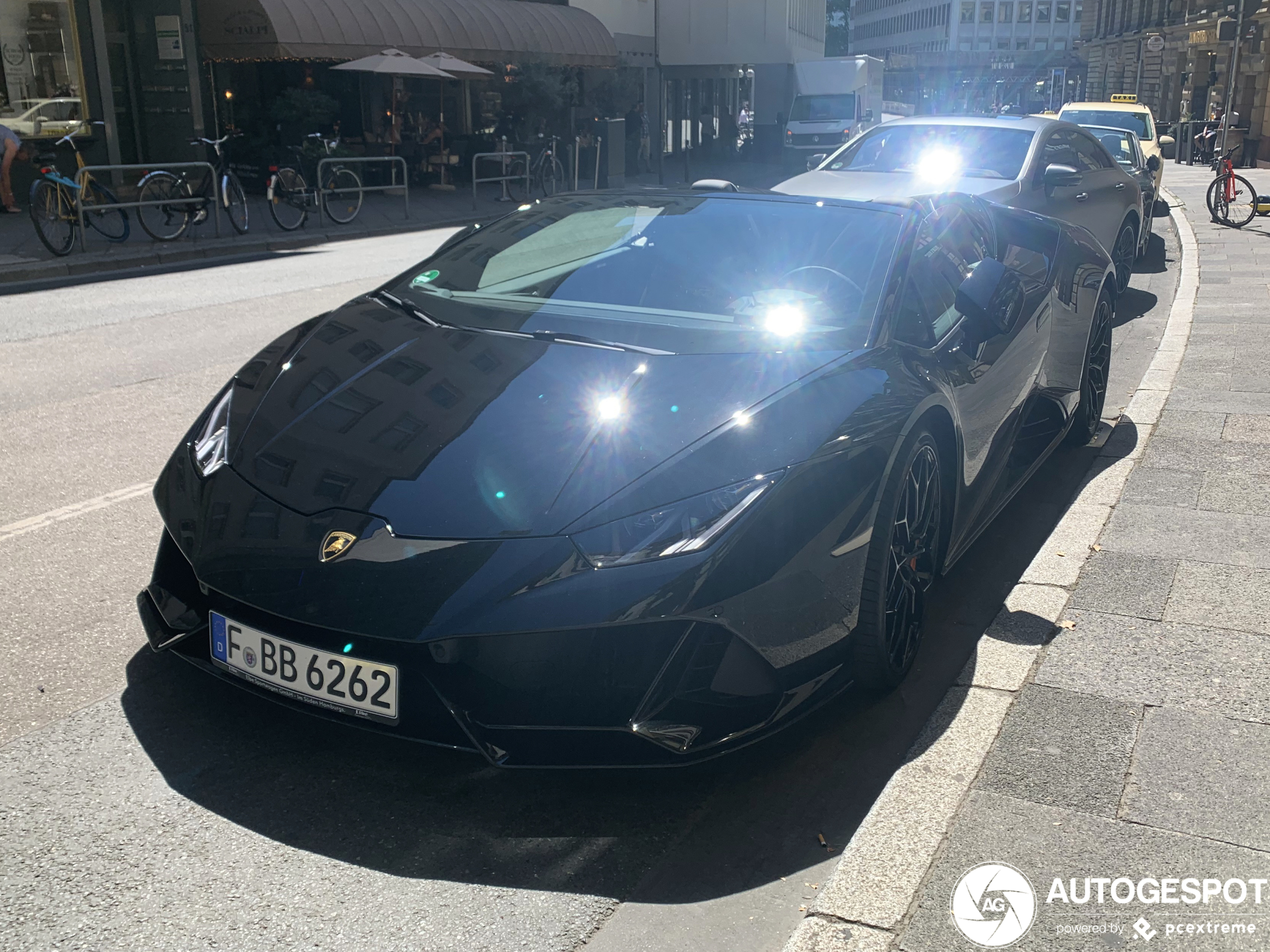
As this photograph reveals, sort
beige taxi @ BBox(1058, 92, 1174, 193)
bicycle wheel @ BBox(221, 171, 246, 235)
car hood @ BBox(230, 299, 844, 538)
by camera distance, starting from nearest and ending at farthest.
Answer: car hood @ BBox(230, 299, 844, 538), bicycle wheel @ BBox(221, 171, 246, 235), beige taxi @ BBox(1058, 92, 1174, 193)

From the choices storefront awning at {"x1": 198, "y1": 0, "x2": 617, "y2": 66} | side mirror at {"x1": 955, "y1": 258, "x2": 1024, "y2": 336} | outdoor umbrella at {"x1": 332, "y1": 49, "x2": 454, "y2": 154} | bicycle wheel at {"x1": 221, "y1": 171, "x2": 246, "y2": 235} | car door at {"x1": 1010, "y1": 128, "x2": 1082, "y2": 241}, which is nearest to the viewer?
side mirror at {"x1": 955, "y1": 258, "x2": 1024, "y2": 336}

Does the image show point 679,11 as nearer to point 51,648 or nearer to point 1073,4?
point 51,648

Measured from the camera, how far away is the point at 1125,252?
38.2 feet

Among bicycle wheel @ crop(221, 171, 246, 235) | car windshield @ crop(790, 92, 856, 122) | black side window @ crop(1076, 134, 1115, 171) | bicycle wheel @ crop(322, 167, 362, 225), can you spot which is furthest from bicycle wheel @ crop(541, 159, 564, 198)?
black side window @ crop(1076, 134, 1115, 171)

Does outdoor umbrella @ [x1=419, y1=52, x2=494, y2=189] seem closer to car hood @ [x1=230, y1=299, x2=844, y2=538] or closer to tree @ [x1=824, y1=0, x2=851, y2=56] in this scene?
car hood @ [x1=230, y1=299, x2=844, y2=538]

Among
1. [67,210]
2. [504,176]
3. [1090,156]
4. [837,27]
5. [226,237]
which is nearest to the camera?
[1090,156]

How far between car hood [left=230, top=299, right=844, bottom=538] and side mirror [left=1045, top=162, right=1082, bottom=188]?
693cm

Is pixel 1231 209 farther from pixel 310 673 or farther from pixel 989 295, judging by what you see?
pixel 310 673

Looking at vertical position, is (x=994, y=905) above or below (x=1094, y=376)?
below

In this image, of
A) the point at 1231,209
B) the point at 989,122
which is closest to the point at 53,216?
the point at 989,122

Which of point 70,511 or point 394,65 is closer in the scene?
point 70,511

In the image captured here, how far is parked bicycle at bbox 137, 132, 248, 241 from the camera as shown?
15875 mm

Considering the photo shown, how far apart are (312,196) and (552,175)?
7.54 metres

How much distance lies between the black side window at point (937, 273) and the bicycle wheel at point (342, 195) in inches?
615
